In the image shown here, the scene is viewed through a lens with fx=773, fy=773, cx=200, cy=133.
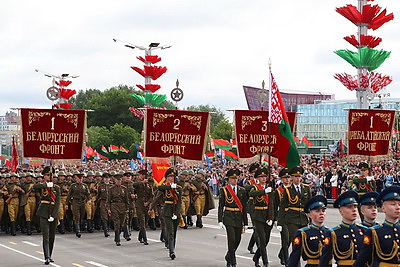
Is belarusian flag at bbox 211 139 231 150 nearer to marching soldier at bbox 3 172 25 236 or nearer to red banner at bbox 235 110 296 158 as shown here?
marching soldier at bbox 3 172 25 236

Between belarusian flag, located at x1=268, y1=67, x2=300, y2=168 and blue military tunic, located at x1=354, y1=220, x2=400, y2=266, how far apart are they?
685 cm

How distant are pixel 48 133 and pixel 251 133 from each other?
5.04 meters

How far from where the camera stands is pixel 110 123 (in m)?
113

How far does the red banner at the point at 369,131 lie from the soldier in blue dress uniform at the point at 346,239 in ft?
43.9

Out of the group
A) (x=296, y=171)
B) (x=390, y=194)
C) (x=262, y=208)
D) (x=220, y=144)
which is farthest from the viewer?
(x=220, y=144)

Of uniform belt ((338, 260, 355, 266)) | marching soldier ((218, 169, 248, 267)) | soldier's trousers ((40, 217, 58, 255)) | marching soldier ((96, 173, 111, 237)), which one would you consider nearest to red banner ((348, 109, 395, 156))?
marching soldier ((218, 169, 248, 267))

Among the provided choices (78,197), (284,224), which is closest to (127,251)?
(284,224)

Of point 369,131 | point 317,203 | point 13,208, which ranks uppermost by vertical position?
point 369,131

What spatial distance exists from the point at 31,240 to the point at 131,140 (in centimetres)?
6686

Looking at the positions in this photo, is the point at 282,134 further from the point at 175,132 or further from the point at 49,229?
the point at 175,132

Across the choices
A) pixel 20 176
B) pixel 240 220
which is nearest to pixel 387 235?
pixel 240 220

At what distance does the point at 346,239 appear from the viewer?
7.42m

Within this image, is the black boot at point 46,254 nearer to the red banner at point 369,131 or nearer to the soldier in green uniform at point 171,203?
the soldier in green uniform at point 171,203

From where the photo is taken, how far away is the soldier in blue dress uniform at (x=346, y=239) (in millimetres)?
7402
